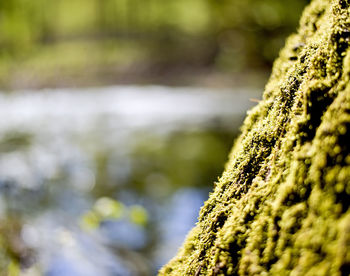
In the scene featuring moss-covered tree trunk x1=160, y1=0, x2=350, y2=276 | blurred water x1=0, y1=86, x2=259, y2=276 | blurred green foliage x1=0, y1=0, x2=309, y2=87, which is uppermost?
blurred green foliage x1=0, y1=0, x2=309, y2=87

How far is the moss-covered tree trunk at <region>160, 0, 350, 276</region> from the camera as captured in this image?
0.93 metres

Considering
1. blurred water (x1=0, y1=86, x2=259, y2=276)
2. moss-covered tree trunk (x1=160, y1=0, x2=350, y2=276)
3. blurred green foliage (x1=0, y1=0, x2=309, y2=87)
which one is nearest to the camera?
moss-covered tree trunk (x1=160, y1=0, x2=350, y2=276)

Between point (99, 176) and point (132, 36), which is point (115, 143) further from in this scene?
point (132, 36)

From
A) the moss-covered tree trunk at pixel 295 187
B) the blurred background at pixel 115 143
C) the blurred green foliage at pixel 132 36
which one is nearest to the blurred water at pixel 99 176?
the blurred background at pixel 115 143

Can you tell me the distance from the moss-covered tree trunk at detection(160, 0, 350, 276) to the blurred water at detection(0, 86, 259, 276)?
3.13 metres

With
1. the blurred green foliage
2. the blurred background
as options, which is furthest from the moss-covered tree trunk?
the blurred green foliage

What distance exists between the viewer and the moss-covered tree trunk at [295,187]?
0.93 metres

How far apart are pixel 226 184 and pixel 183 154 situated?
9.91m

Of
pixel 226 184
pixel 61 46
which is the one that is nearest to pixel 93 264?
pixel 226 184

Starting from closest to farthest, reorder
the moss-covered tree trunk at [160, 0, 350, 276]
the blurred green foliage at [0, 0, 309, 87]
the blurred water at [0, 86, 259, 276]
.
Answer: the moss-covered tree trunk at [160, 0, 350, 276] < the blurred water at [0, 86, 259, 276] < the blurred green foliage at [0, 0, 309, 87]

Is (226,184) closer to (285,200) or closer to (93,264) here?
(285,200)

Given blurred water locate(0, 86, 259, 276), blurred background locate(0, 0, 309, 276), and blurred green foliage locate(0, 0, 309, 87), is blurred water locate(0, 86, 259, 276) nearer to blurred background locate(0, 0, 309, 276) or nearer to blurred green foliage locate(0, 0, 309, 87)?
blurred background locate(0, 0, 309, 276)

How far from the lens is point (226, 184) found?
1.47 m

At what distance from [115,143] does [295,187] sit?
39.5 ft
